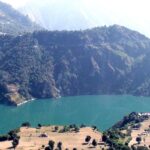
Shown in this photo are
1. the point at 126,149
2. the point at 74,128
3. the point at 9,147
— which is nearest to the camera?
the point at 126,149

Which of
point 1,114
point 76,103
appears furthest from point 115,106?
point 1,114

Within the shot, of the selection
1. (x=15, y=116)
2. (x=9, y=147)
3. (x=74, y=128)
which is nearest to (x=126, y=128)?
(x=74, y=128)

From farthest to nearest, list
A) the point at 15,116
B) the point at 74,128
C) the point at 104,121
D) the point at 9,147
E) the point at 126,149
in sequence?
the point at 15,116, the point at 104,121, the point at 74,128, the point at 9,147, the point at 126,149

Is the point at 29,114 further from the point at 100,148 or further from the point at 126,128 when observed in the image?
the point at 100,148

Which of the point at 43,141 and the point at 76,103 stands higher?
the point at 76,103

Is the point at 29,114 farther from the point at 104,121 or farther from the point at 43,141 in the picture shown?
the point at 43,141

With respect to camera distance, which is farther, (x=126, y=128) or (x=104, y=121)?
(x=104, y=121)
